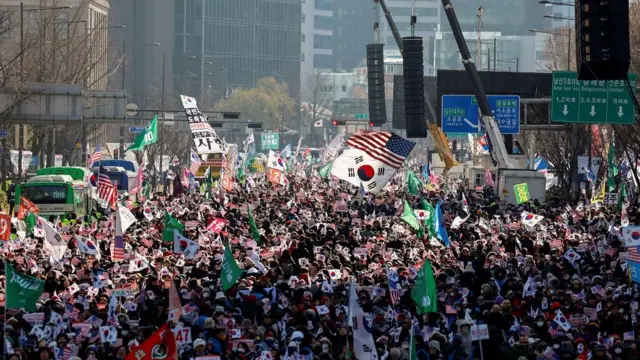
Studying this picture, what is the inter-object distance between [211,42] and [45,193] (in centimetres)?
13133

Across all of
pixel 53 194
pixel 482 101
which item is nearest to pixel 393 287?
pixel 53 194

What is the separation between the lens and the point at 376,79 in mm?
61375

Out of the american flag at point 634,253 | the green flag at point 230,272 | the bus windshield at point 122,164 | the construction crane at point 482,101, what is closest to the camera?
the green flag at point 230,272

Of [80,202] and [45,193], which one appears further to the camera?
[80,202]

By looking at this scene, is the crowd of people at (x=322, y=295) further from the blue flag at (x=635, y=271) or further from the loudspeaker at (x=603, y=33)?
the loudspeaker at (x=603, y=33)

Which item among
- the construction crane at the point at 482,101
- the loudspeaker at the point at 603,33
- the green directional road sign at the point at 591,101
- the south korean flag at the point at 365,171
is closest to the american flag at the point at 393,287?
the loudspeaker at the point at 603,33

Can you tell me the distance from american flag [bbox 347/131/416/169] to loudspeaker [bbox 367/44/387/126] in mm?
17205

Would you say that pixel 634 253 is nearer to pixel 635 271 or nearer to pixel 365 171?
pixel 635 271

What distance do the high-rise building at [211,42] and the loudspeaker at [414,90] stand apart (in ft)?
317

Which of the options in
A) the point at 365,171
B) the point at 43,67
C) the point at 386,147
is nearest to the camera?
the point at 386,147

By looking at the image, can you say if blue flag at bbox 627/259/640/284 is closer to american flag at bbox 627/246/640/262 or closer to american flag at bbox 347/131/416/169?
american flag at bbox 627/246/640/262

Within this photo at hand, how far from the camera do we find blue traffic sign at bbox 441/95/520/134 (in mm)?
59438

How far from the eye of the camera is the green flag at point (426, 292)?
21.8 metres

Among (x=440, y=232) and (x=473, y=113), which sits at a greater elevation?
(x=473, y=113)
